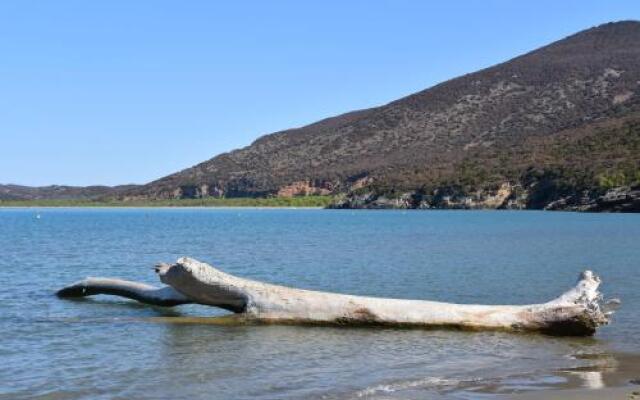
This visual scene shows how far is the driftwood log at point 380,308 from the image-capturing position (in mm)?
16344

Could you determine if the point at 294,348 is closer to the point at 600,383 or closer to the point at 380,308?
the point at 380,308

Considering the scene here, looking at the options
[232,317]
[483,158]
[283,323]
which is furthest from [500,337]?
[483,158]

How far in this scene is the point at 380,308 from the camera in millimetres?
16875

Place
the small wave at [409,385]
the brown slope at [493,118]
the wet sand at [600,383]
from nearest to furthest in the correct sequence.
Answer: the wet sand at [600,383], the small wave at [409,385], the brown slope at [493,118]

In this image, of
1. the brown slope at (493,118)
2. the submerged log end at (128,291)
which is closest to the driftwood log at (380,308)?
the submerged log end at (128,291)

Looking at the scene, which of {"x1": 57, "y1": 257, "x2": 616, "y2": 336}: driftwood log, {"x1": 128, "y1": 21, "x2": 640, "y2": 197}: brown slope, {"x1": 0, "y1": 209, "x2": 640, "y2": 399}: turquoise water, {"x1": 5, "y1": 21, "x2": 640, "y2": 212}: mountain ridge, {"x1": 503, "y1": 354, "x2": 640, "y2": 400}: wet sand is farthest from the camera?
{"x1": 128, "y1": 21, "x2": 640, "y2": 197}: brown slope

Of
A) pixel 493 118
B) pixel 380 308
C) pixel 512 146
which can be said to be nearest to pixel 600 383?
pixel 380 308

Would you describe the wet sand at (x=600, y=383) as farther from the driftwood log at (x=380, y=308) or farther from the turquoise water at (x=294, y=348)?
the driftwood log at (x=380, y=308)

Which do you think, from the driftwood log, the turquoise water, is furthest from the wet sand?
the driftwood log

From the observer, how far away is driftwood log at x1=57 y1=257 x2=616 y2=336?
16344 mm

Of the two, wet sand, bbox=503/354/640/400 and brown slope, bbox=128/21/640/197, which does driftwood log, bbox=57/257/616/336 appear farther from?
brown slope, bbox=128/21/640/197

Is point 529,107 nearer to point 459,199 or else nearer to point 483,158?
point 483,158

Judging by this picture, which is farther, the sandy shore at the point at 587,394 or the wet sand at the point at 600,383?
the wet sand at the point at 600,383

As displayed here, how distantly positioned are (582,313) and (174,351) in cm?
757
